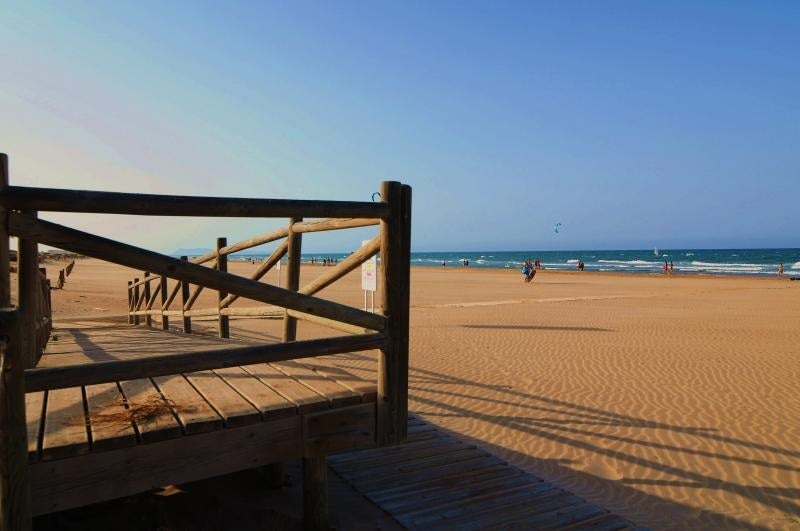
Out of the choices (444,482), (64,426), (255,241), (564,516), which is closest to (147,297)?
(255,241)

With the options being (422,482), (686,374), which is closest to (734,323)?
(686,374)

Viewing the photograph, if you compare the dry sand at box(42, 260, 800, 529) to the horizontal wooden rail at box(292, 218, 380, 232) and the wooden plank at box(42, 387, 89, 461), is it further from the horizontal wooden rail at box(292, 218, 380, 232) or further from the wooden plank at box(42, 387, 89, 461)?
the wooden plank at box(42, 387, 89, 461)

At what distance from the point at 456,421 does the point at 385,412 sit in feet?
10.9

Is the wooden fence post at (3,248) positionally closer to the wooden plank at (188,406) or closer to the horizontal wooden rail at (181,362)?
the horizontal wooden rail at (181,362)

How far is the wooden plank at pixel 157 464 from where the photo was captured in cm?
224

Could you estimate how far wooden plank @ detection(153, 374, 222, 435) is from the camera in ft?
8.30

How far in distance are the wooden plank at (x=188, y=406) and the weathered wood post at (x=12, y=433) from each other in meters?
0.61

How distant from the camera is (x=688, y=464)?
5.15 metres

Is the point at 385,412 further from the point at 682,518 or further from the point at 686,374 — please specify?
the point at 686,374

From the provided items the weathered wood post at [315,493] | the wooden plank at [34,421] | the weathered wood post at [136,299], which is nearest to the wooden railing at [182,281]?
the wooden plank at [34,421]

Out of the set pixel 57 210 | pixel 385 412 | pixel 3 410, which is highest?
pixel 57 210

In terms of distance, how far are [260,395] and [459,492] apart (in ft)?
5.77

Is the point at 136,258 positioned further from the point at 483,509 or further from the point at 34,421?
the point at 483,509

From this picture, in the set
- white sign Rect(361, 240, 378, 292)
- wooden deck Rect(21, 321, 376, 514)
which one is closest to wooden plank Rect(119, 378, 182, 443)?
wooden deck Rect(21, 321, 376, 514)
